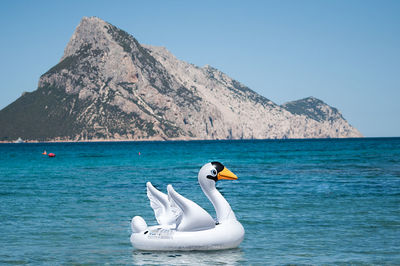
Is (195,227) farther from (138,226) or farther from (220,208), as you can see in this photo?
(138,226)

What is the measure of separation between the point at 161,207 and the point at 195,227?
2.18 meters

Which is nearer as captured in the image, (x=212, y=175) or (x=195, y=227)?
(x=195, y=227)

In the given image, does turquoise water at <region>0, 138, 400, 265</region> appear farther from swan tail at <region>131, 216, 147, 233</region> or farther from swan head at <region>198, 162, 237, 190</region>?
swan head at <region>198, 162, 237, 190</region>

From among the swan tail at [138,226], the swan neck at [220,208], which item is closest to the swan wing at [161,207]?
the swan tail at [138,226]

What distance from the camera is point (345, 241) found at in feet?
54.4

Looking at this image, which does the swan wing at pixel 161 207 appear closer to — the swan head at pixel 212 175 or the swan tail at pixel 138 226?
the swan tail at pixel 138 226

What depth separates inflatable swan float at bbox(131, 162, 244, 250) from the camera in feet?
47.5

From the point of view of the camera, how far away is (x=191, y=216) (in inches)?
566

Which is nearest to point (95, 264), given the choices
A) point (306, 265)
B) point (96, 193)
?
point (306, 265)

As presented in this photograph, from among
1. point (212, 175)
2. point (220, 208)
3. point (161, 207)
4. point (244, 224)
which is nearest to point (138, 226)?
point (161, 207)

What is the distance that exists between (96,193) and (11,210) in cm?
803

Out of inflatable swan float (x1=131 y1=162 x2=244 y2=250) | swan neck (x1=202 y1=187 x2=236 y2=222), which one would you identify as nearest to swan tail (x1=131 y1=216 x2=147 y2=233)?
inflatable swan float (x1=131 y1=162 x2=244 y2=250)

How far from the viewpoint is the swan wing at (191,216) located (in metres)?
14.4

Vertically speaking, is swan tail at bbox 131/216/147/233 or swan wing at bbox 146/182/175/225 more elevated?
swan wing at bbox 146/182/175/225
